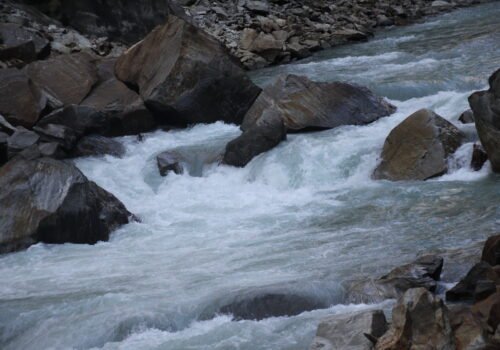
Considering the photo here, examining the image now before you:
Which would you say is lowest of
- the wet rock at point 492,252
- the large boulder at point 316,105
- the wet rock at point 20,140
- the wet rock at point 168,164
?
the wet rock at point 168,164

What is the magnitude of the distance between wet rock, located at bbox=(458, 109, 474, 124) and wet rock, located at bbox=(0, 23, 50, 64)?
10234 mm

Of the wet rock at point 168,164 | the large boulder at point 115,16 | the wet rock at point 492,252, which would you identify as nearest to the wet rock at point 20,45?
the large boulder at point 115,16

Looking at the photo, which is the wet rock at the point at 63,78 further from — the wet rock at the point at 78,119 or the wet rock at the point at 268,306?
the wet rock at the point at 268,306

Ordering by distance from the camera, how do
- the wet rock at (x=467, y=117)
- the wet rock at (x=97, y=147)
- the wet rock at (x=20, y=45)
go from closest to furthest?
the wet rock at (x=467, y=117) < the wet rock at (x=97, y=147) < the wet rock at (x=20, y=45)

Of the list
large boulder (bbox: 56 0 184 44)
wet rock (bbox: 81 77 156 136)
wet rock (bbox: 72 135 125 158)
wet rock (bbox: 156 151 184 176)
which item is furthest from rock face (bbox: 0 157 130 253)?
large boulder (bbox: 56 0 184 44)

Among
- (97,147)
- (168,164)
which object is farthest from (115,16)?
(168,164)

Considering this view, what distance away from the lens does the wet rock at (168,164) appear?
1387cm

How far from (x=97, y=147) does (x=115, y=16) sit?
409 inches

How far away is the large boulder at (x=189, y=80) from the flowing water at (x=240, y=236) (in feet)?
1.40

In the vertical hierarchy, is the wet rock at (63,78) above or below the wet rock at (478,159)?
below

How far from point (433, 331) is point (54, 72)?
40.3ft

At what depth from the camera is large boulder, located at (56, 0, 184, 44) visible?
78.4 ft

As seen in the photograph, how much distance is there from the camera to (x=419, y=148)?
1208 centimetres

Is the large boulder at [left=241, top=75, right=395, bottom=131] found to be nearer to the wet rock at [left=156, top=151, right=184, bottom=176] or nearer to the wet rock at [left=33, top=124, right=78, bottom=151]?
the wet rock at [left=156, top=151, right=184, bottom=176]
